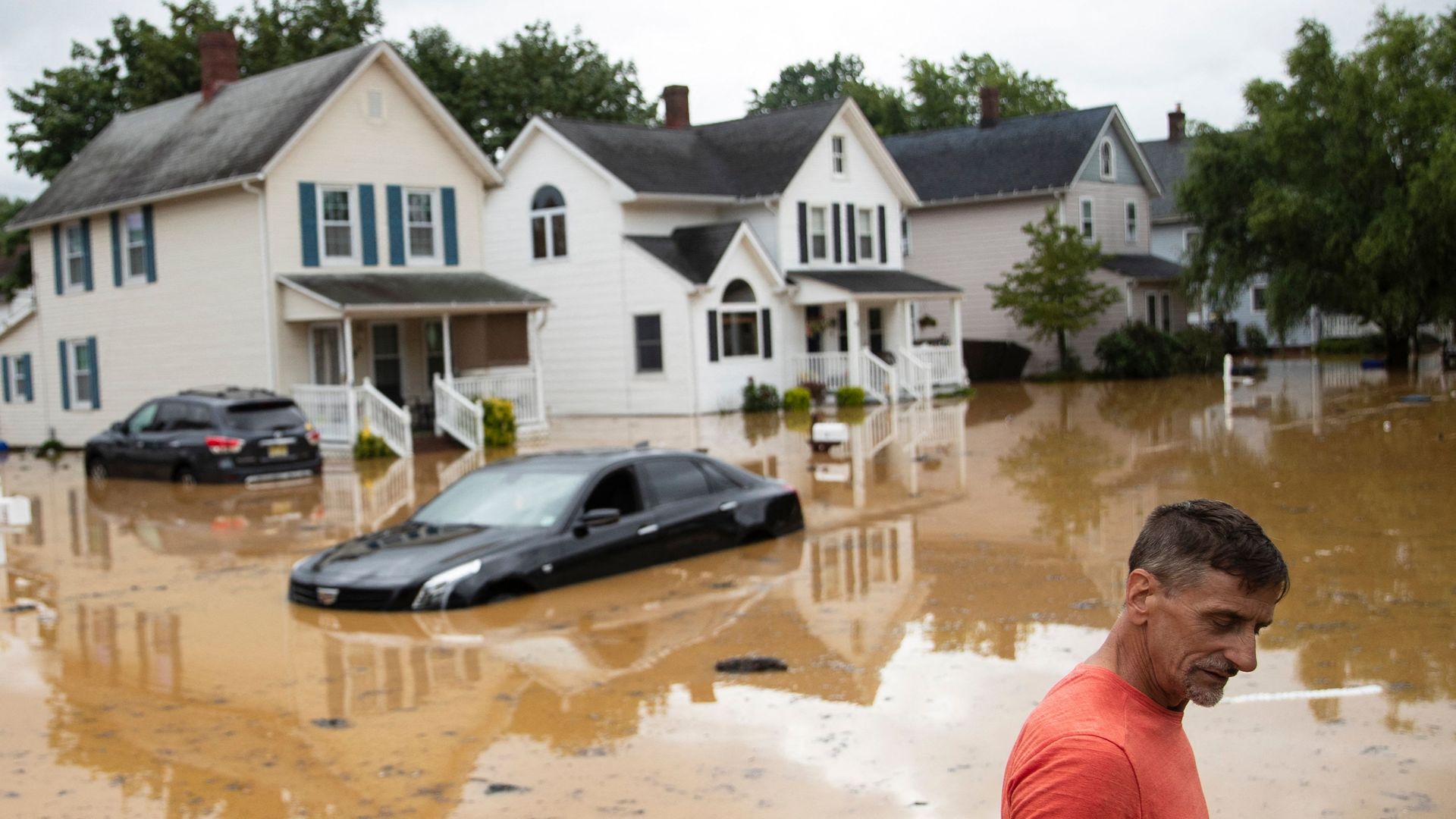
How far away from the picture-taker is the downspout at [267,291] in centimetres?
2878

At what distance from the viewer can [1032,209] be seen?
45.8 metres

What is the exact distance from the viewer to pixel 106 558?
15703 millimetres

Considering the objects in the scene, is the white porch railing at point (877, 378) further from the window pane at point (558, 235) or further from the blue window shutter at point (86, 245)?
the blue window shutter at point (86, 245)

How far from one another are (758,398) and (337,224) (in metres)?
11.3

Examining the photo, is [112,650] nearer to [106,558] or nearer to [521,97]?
[106,558]

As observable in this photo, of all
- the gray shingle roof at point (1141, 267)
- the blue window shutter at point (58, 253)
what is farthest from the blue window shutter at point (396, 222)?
the gray shingle roof at point (1141, 267)

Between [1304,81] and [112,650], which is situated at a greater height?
[1304,81]

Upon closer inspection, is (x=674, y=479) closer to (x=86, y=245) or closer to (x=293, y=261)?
(x=293, y=261)

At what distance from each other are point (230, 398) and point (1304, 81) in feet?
105

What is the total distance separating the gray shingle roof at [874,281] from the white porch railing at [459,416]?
12014mm

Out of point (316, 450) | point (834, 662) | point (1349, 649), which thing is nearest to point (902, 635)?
point (834, 662)

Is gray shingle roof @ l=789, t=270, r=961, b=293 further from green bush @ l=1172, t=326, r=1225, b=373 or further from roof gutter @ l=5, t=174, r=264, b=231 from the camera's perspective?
roof gutter @ l=5, t=174, r=264, b=231

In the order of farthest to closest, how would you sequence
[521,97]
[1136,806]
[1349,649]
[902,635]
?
[521,97], [902,635], [1349,649], [1136,806]

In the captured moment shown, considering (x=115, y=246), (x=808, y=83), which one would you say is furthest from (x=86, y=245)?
(x=808, y=83)
